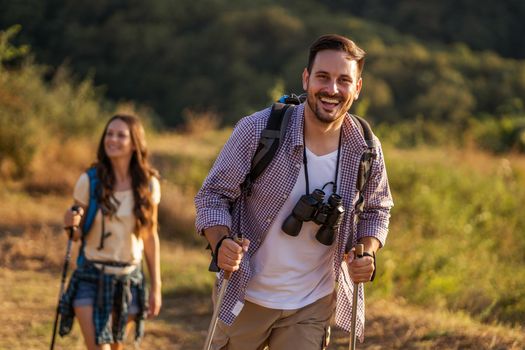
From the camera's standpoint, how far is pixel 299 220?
400 cm

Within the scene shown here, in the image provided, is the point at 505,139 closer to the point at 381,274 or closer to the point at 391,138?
the point at 391,138

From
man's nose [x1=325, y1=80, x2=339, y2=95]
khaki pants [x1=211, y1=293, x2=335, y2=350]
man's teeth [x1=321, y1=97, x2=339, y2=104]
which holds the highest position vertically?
man's nose [x1=325, y1=80, x2=339, y2=95]

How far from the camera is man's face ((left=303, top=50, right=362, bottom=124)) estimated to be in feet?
13.3

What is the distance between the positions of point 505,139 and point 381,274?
49.4 ft

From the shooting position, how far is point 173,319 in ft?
29.2

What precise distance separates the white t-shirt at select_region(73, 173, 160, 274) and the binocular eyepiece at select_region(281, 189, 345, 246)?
2.04m

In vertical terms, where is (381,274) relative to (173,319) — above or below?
above

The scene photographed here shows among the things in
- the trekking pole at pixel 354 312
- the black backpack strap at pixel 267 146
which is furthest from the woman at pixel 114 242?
the trekking pole at pixel 354 312

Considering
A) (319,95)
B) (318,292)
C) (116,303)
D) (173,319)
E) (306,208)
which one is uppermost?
(319,95)

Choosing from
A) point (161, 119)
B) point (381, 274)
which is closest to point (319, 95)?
point (381, 274)

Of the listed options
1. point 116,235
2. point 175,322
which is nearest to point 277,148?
point 116,235

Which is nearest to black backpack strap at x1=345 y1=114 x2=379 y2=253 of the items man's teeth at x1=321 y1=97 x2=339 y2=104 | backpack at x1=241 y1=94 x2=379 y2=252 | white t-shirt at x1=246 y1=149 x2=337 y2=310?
backpack at x1=241 y1=94 x2=379 y2=252

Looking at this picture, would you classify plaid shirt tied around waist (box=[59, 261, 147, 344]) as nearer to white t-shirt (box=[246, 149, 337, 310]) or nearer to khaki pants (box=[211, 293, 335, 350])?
khaki pants (box=[211, 293, 335, 350])

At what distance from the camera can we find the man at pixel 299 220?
4020 millimetres
